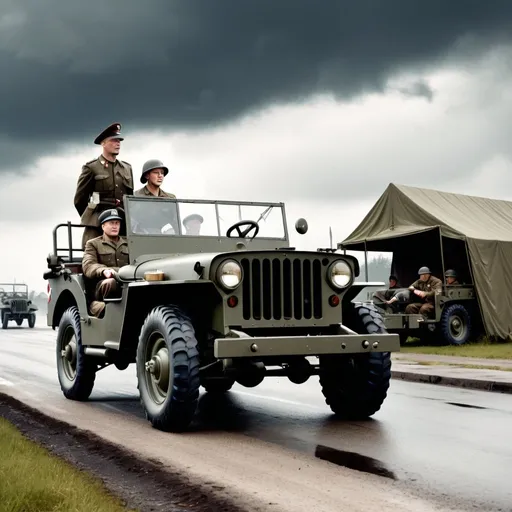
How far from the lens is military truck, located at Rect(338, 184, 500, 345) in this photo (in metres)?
19.7

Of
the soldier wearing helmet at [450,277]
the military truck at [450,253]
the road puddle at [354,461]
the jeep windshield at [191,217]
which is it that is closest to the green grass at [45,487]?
the road puddle at [354,461]

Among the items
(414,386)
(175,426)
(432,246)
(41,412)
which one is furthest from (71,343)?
(432,246)

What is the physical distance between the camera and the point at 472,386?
11.4 meters

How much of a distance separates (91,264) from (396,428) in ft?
12.0

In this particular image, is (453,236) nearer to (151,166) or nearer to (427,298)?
(427,298)

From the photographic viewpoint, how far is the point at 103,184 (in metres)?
9.98

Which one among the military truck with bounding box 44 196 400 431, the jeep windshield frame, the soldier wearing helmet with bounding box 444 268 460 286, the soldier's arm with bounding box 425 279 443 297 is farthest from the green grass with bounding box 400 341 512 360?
the military truck with bounding box 44 196 400 431

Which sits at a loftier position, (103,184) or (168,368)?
(103,184)

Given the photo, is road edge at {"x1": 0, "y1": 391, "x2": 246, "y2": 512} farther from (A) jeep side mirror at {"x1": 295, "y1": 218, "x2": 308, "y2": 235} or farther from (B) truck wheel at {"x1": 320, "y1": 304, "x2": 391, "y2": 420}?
(A) jeep side mirror at {"x1": 295, "y1": 218, "x2": 308, "y2": 235}

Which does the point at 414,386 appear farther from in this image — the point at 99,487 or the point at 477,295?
the point at 477,295

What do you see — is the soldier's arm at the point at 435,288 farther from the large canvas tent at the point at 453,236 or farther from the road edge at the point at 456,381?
the road edge at the point at 456,381

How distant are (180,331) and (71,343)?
306 cm

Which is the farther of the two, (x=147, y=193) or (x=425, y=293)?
(x=425, y=293)

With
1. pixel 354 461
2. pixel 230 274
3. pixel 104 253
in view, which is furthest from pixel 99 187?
pixel 354 461
